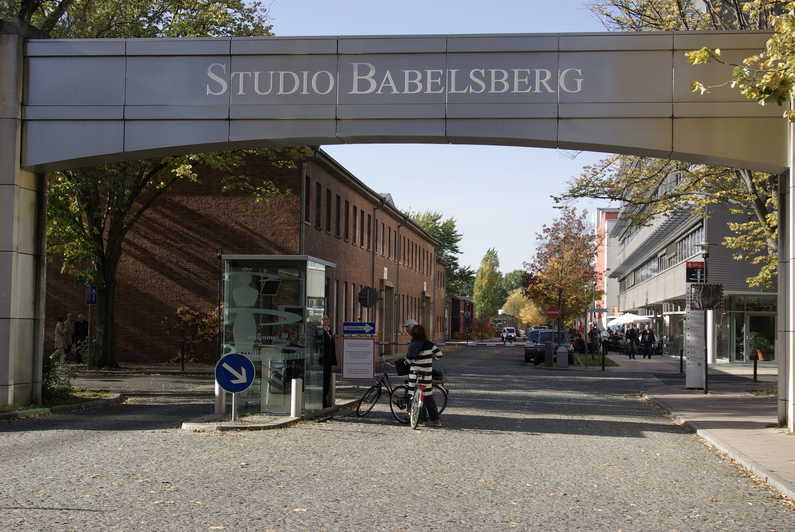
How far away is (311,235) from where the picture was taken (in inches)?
1522

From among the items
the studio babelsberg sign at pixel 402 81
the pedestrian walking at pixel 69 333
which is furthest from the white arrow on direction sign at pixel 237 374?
the pedestrian walking at pixel 69 333

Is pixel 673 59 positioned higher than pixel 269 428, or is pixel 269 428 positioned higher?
pixel 673 59

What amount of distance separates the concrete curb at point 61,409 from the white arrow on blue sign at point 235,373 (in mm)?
3403

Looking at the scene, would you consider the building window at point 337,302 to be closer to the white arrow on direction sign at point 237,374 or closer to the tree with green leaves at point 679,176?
the tree with green leaves at point 679,176

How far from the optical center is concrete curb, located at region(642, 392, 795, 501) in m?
10.4

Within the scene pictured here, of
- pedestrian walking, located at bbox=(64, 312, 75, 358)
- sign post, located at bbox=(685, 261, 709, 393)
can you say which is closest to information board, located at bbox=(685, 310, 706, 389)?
sign post, located at bbox=(685, 261, 709, 393)

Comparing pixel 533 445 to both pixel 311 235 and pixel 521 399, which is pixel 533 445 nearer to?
pixel 521 399

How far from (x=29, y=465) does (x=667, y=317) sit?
60571 millimetres

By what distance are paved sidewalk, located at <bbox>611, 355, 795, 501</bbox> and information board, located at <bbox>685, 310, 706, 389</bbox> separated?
0.40m

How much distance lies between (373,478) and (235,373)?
19.6 feet

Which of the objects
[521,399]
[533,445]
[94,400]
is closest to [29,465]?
[533,445]

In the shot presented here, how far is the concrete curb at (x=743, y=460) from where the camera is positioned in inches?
410

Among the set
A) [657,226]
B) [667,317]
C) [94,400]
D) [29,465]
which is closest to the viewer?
[29,465]

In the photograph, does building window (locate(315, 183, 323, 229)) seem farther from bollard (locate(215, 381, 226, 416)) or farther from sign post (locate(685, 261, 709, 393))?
bollard (locate(215, 381, 226, 416))
